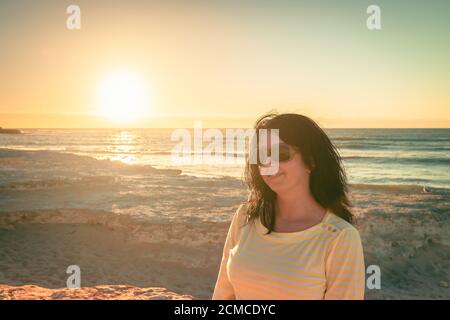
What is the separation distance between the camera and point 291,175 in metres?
2.68

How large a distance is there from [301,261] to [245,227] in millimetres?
547

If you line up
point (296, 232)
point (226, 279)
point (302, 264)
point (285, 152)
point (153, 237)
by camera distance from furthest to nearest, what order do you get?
point (153, 237) → point (226, 279) → point (285, 152) → point (296, 232) → point (302, 264)

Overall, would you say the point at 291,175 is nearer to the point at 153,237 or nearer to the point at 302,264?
the point at 302,264

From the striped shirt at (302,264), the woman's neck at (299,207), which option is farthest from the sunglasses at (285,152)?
the striped shirt at (302,264)

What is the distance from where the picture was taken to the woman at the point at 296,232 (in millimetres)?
2311

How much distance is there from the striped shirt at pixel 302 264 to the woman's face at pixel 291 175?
27cm

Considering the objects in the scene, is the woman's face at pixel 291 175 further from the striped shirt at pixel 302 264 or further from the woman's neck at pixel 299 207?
the striped shirt at pixel 302 264

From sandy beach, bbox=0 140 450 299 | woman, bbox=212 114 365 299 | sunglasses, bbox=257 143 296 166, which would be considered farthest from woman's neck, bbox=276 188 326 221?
sandy beach, bbox=0 140 450 299

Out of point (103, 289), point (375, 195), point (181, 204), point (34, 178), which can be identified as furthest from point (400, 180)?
point (103, 289)

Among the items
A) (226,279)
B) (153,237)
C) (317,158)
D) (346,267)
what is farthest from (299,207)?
(153,237)

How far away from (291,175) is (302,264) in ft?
1.93

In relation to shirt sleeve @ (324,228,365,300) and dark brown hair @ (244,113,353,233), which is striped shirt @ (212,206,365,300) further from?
dark brown hair @ (244,113,353,233)

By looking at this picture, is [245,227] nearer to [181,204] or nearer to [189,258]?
[189,258]

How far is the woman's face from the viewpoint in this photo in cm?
Answer: 266
